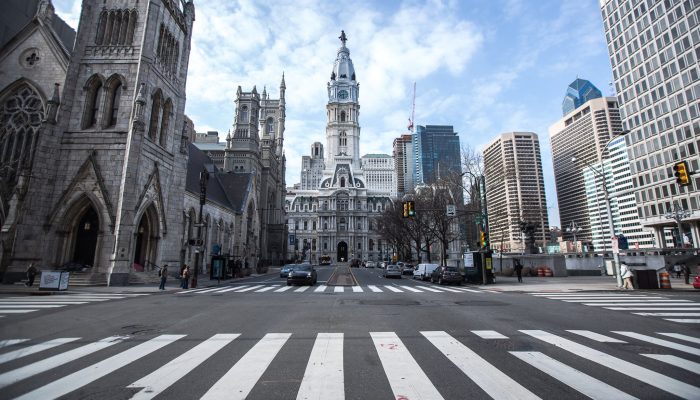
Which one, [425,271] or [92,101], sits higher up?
[92,101]

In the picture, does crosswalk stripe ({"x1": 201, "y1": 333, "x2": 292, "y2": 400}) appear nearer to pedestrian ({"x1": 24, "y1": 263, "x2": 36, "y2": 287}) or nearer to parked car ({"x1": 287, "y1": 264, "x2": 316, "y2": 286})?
parked car ({"x1": 287, "y1": 264, "x2": 316, "y2": 286})

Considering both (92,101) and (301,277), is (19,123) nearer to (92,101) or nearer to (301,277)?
(92,101)

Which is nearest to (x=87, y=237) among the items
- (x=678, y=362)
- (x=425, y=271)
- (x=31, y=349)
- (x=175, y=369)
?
(x=31, y=349)

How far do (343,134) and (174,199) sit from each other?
4530 inches

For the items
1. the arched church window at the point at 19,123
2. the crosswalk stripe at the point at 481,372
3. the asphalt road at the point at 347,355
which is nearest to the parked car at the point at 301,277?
the asphalt road at the point at 347,355

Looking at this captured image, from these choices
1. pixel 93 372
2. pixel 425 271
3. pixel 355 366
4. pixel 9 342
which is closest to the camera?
pixel 93 372

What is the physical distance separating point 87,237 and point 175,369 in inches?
999

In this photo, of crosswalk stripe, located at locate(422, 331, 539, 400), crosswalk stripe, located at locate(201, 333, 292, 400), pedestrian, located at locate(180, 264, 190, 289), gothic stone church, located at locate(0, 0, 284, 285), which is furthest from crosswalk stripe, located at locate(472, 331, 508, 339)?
gothic stone church, located at locate(0, 0, 284, 285)

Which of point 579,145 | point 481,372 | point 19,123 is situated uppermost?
point 579,145

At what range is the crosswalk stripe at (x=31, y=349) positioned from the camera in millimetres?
6074

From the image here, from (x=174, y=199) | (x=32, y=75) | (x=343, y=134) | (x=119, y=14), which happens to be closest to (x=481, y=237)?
(x=174, y=199)

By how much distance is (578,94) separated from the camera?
547 feet

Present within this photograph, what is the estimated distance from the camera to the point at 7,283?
2116 cm

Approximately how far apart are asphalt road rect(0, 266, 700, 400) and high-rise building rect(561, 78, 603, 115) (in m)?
189
